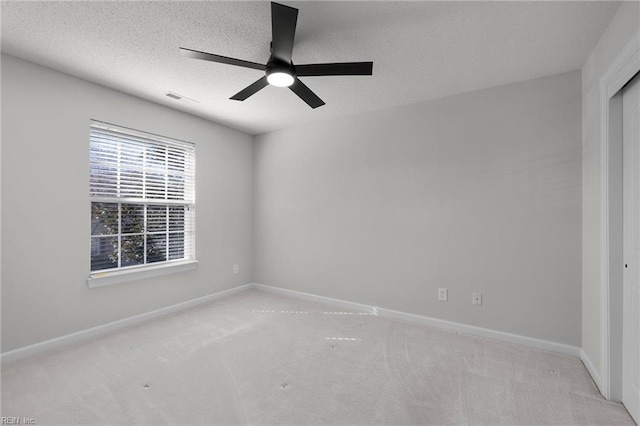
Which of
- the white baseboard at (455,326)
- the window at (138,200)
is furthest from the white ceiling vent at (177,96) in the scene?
the white baseboard at (455,326)

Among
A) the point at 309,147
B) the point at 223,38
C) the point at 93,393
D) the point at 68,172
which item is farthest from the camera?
the point at 309,147

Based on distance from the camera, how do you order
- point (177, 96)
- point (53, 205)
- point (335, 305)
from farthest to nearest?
point (335, 305)
point (177, 96)
point (53, 205)

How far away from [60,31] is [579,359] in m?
4.70

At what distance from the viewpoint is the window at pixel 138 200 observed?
2984 mm

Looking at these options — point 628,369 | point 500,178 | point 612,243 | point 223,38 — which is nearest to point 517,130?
point 500,178

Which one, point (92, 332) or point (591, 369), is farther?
point (92, 332)

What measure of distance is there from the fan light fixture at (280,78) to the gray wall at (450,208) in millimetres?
1753

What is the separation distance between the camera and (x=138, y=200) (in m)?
3.26

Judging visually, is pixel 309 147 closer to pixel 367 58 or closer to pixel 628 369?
pixel 367 58

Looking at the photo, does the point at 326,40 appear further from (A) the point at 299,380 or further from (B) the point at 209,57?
(A) the point at 299,380

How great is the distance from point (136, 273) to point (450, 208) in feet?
11.2

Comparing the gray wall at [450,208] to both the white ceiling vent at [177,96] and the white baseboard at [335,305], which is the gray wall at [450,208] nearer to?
the white baseboard at [335,305]

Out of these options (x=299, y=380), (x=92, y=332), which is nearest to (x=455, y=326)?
(x=299, y=380)

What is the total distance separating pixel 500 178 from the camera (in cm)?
287
